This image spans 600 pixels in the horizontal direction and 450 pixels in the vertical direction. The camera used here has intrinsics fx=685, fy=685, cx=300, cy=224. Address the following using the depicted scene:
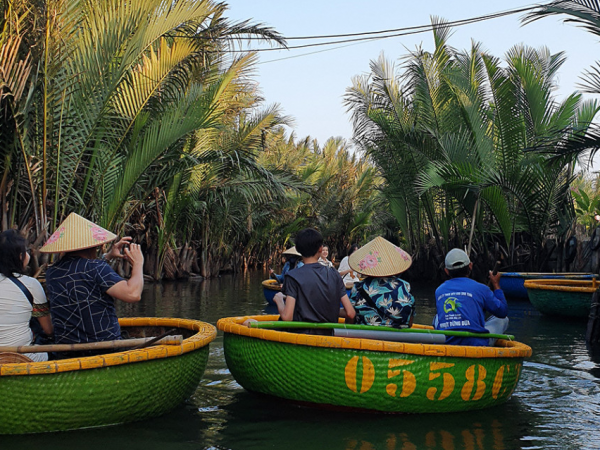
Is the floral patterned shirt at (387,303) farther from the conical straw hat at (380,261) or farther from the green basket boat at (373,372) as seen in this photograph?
the green basket boat at (373,372)

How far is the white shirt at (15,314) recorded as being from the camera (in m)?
4.97

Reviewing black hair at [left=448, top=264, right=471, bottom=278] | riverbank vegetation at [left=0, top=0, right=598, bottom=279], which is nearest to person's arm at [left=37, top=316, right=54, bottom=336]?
black hair at [left=448, top=264, right=471, bottom=278]

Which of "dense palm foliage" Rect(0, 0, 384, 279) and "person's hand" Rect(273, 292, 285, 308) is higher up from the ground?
"dense palm foliage" Rect(0, 0, 384, 279)

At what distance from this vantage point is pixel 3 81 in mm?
9156

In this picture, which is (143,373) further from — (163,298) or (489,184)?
(489,184)

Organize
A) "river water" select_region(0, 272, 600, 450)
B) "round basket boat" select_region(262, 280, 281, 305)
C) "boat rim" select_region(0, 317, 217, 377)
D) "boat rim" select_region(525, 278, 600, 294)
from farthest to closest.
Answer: "round basket boat" select_region(262, 280, 281, 305) → "boat rim" select_region(525, 278, 600, 294) → "river water" select_region(0, 272, 600, 450) → "boat rim" select_region(0, 317, 217, 377)

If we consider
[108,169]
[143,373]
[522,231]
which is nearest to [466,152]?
[522,231]

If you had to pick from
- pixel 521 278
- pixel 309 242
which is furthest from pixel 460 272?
pixel 521 278

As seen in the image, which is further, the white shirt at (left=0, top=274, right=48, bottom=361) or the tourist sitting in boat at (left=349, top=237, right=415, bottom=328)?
the tourist sitting in boat at (left=349, top=237, right=415, bottom=328)

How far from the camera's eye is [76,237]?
5.16m

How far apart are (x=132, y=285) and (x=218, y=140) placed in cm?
1386

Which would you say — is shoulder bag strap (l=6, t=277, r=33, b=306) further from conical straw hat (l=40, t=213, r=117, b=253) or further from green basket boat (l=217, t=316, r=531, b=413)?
green basket boat (l=217, t=316, r=531, b=413)

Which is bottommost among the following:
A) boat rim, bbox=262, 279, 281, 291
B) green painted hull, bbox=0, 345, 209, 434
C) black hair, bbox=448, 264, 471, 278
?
green painted hull, bbox=0, 345, 209, 434

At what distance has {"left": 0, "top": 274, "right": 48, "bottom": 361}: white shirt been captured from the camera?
4969 mm
